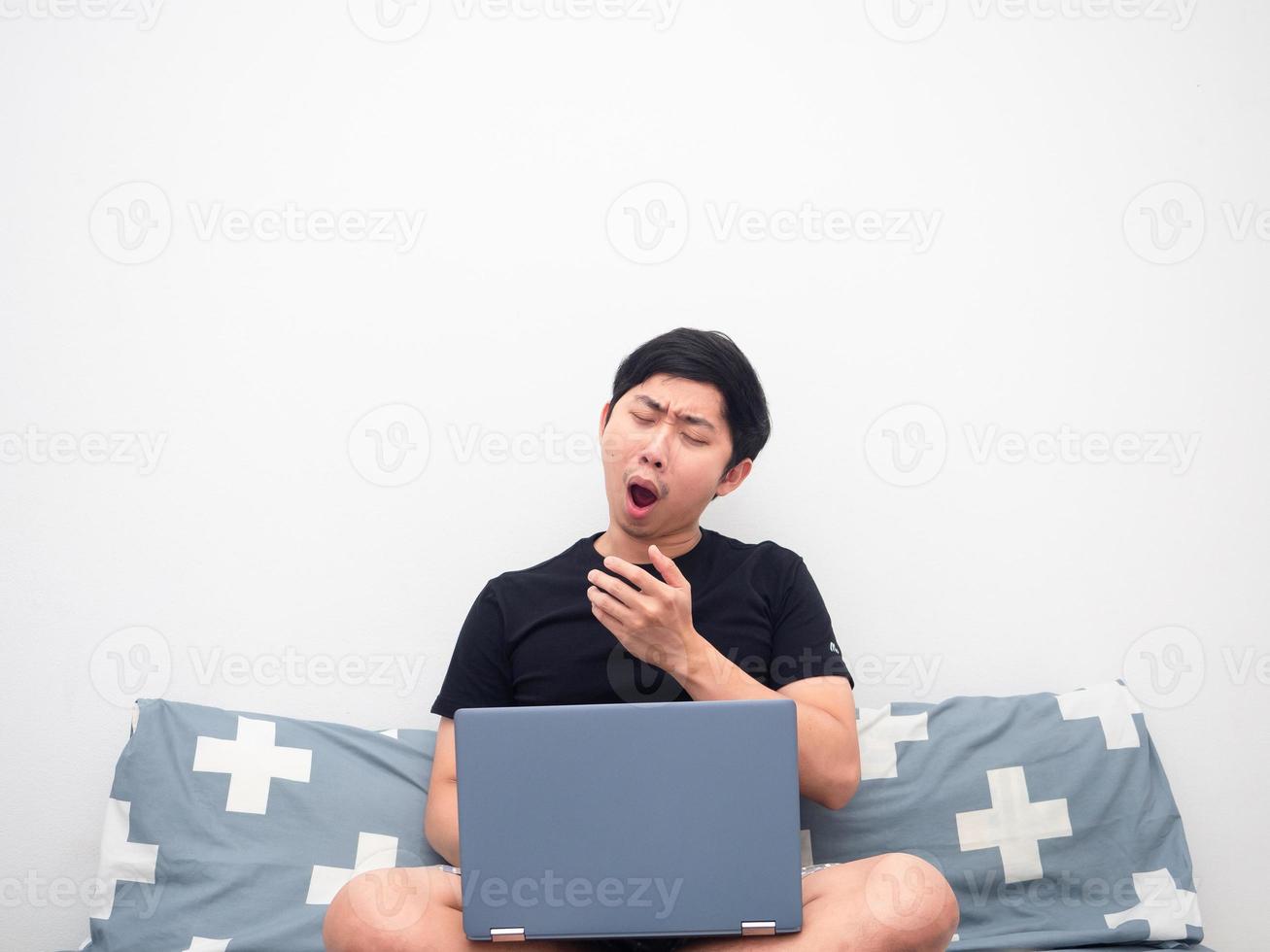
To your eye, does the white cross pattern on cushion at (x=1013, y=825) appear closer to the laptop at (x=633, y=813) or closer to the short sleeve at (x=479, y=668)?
the laptop at (x=633, y=813)

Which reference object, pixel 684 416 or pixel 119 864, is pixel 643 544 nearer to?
pixel 684 416

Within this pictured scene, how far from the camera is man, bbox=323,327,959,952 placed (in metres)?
1.37

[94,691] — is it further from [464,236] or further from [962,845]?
[962,845]

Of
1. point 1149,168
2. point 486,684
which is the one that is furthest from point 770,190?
point 486,684

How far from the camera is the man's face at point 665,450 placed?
60.1 inches

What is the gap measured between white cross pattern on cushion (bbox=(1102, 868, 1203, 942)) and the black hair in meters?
0.90

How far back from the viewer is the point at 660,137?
6.26 ft

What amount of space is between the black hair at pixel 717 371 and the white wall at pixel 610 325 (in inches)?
10.5

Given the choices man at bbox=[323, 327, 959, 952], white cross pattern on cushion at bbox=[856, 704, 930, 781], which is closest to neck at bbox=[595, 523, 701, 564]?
man at bbox=[323, 327, 959, 952]

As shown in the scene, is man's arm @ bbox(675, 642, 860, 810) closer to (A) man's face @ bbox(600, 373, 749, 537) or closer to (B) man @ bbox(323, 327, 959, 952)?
(B) man @ bbox(323, 327, 959, 952)

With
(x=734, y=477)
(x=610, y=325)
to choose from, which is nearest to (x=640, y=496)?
(x=734, y=477)

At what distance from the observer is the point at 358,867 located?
1558 millimetres

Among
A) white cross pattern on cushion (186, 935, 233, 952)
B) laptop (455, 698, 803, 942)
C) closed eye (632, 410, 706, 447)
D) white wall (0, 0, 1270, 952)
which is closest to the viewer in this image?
laptop (455, 698, 803, 942)

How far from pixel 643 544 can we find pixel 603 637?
0.54 ft
